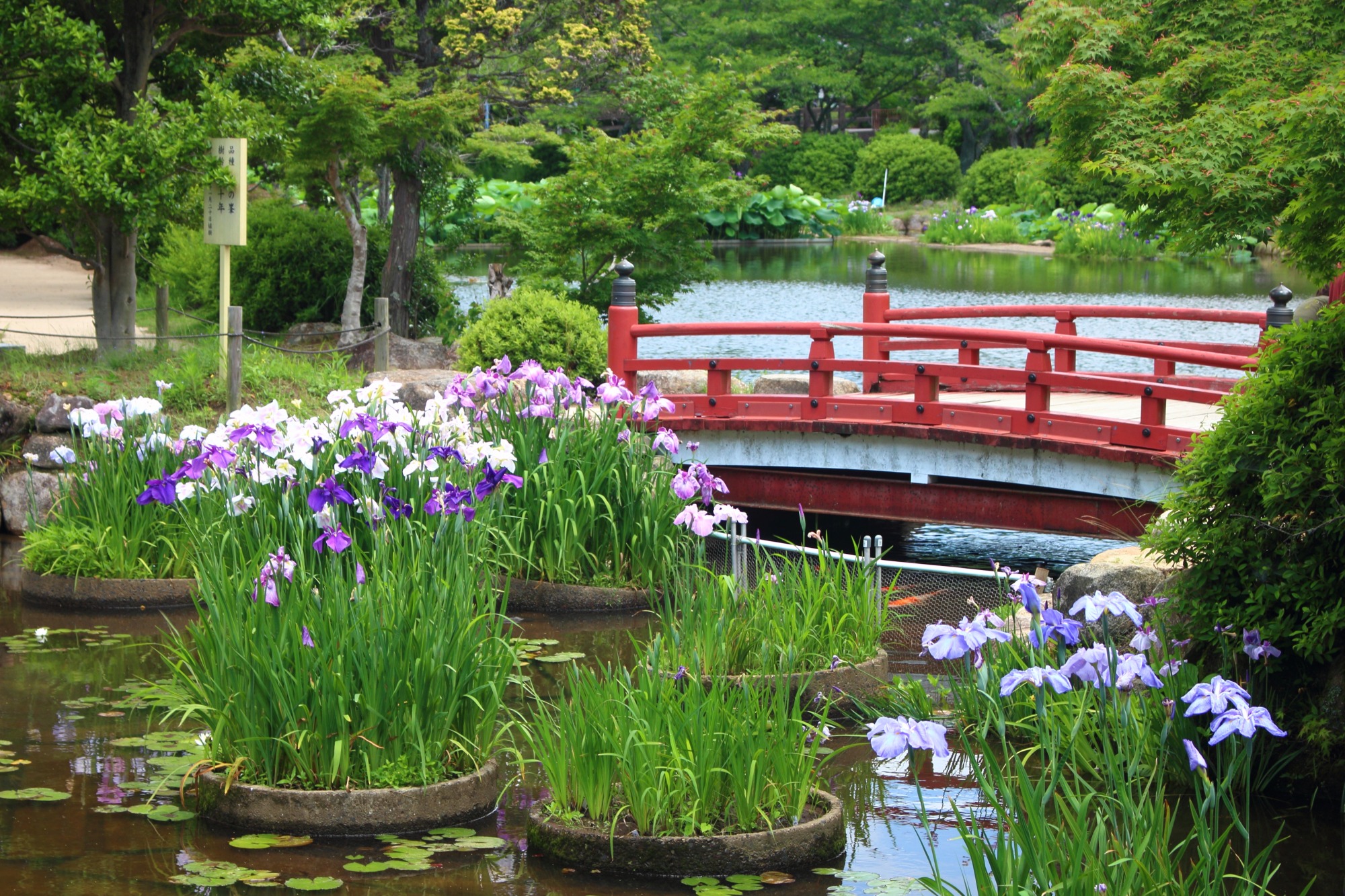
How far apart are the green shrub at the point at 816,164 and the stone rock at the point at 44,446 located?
114ft

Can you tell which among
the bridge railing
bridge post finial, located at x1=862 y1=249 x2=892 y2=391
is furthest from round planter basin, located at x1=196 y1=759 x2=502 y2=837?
bridge post finial, located at x1=862 y1=249 x2=892 y2=391

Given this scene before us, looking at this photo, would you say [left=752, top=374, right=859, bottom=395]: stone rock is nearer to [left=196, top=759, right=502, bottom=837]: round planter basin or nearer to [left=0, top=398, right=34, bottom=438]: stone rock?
[left=0, top=398, right=34, bottom=438]: stone rock

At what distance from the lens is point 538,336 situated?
12180mm

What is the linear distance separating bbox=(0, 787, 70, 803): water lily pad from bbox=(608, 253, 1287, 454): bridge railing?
5769 millimetres

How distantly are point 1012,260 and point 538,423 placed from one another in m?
27.2

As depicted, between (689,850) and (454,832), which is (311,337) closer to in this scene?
(454,832)

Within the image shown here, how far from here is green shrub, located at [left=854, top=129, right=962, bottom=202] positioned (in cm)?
4178

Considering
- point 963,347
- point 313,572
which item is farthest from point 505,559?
point 963,347

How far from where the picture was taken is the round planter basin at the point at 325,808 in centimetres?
450

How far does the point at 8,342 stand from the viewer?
42.0 feet

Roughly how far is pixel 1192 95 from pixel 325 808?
8.39 metres

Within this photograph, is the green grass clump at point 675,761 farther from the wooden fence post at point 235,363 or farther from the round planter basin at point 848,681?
the wooden fence post at point 235,363

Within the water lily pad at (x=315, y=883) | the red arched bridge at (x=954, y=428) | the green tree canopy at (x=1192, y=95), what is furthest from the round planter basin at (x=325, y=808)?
the green tree canopy at (x=1192, y=95)

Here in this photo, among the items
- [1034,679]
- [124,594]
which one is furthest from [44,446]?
[1034,679]
